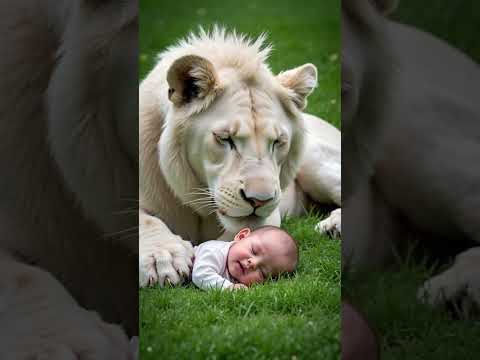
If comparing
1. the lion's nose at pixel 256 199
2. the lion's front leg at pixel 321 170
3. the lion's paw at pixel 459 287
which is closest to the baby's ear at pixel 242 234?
the lion's nose at pixel 256 199

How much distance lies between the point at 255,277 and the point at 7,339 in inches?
29.7

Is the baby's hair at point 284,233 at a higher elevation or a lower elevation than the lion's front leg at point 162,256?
higher

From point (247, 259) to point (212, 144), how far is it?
14.7 inches

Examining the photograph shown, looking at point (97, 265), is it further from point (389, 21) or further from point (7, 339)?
point (389, 21)

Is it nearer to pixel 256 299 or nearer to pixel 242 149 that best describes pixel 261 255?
pixel 256 299

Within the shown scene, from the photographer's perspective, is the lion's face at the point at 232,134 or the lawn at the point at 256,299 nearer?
the lawn at the point at 256,299

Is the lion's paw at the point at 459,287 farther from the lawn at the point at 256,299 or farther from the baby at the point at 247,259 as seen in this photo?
the baby at the point at 247,259

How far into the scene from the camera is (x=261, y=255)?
2500 mm

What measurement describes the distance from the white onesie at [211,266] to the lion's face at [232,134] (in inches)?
2.9

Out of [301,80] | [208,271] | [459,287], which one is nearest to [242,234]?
[208,271]

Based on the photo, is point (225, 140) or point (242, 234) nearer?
point (225, 140)

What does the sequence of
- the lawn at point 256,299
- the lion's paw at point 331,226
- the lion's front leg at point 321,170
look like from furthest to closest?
the lion's front leg at point 321,170 → the lion's paw at point 331,226 → the lawn at point 256,299

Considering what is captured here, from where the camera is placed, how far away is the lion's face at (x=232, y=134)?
2416 millimetres

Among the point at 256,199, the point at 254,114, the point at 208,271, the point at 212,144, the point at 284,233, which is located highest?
the point at 254,114
